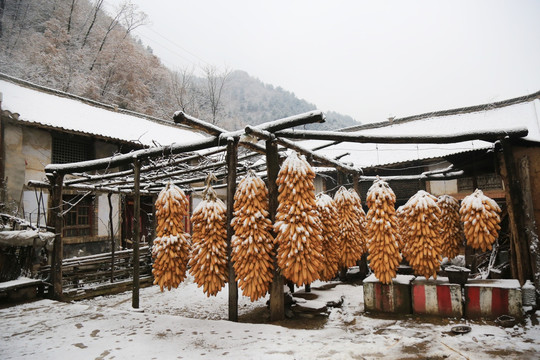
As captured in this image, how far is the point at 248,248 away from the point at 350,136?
2585 mm

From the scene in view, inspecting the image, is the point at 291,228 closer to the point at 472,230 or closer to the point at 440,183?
the point at 472,230

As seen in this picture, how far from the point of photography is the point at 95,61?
2702 cm

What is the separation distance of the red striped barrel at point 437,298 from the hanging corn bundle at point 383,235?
88cm

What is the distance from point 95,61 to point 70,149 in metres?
18.1

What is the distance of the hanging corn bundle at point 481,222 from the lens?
4914mm

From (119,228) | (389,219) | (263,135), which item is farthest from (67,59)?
(389,219)

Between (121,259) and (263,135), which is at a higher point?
(263,135)

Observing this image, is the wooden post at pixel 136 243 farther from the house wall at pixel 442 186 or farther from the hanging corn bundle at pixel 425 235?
the house wall at pixel 442 186

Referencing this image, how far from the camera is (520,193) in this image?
539 centimetres

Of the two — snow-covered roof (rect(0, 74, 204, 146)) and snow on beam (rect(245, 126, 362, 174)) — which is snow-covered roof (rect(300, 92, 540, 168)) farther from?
snow-covered roof (rect(0, 74, 204, 146))

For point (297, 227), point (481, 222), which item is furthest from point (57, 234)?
point (481, 222)

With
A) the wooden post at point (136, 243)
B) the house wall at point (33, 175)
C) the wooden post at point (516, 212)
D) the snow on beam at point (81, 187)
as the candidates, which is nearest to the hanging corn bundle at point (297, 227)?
the wooden post at point (136, 243)

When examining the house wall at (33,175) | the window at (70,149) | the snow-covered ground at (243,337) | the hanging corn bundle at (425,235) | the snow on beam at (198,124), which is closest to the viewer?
the snow-covered ground at (243,337)

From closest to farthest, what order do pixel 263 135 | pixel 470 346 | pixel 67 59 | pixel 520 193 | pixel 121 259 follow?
pixel 470 346 < pixel 263 135 < pixel 520 193 < pixel 121 259 < pixel 67 59
